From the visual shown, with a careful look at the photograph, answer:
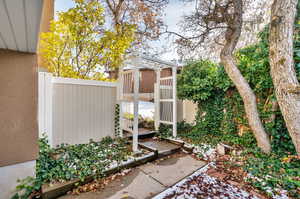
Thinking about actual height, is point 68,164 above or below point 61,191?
above

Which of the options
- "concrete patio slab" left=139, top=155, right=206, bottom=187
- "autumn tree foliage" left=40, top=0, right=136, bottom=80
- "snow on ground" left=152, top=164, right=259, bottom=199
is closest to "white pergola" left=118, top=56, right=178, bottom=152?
"autumn tree foliage" left=40, top=0, right=136, bottom=80

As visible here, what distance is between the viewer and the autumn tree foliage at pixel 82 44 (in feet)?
11.2

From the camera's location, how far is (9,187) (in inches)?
82.8

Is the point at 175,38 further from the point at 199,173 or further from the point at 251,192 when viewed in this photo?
the point at 251,192

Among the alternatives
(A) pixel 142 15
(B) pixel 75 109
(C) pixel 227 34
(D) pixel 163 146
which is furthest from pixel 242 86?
(A) pixel 142 15

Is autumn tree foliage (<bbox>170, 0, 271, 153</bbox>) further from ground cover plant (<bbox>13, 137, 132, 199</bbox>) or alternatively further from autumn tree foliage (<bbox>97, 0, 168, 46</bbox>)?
ground cover plant (<bbox>13, 137, 132, 199</bbox>)

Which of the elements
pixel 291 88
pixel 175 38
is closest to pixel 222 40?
pixel 175 38

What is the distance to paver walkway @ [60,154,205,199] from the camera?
2.17 metres

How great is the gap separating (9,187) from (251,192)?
13.2 feet

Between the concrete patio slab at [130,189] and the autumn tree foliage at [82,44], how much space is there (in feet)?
9.78

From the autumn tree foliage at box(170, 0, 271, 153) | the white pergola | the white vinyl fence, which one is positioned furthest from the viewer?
the white pergola

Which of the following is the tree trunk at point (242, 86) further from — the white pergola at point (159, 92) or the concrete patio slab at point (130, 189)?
the concrete patio slab at point (130, 189)

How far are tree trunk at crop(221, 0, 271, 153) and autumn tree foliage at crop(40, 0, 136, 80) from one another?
301 centimetres

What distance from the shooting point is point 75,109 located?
3373mm
